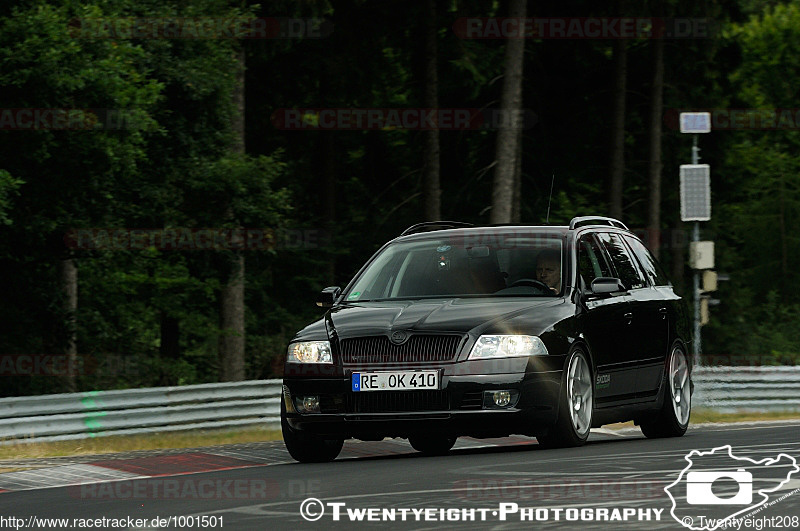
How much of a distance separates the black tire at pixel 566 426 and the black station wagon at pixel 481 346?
0.01 meters

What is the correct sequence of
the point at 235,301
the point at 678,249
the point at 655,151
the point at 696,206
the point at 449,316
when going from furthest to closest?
the point at 678,249, the point at 655,151, the point at 235,301, the point at 696,206, the point at 449,316

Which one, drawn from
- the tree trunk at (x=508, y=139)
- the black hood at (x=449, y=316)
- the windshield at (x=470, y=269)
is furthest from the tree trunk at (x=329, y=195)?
the black hood at (x=449, y=316)

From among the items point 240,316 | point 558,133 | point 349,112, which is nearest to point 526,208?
point 558,133

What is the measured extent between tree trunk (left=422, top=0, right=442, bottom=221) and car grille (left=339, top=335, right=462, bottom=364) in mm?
25259

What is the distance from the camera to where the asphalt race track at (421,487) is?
8250mm

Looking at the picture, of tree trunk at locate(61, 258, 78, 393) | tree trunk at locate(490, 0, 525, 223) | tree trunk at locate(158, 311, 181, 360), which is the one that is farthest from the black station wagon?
tree trunk at locate(158, 311, 181, 360)

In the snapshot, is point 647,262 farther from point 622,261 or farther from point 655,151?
→ point 655,151

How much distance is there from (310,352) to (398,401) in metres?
0.82

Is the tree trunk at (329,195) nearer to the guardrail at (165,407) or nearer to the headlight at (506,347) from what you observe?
the guardrail at (165,407)

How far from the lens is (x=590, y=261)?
13.1 m

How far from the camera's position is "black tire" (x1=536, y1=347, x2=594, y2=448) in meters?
11.6

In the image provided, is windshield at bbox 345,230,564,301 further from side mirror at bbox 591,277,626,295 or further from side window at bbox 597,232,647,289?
side window at bbox 597,232,647,289

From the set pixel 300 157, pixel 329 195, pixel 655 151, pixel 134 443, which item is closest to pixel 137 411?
pixel 134 443

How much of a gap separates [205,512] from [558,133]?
36999mm
